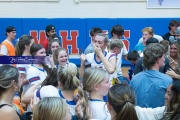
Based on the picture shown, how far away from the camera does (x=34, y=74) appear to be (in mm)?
4391

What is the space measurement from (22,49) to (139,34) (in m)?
6.27

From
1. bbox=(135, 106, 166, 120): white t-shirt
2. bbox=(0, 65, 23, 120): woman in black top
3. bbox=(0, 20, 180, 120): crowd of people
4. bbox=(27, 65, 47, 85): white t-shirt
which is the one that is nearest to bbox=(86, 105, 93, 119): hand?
bbox=(0, 20, 180, 120): crowd of people

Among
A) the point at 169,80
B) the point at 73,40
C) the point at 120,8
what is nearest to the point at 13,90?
the point at 169,80

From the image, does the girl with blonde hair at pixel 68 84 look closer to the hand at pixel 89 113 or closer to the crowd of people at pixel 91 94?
the crowd of people at pixel 91 94

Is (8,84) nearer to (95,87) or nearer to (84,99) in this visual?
(84,99)

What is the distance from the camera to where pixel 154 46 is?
3734 millimetres

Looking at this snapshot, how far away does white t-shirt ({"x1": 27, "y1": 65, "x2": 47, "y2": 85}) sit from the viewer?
4.38 m

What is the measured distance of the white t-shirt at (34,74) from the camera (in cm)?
438

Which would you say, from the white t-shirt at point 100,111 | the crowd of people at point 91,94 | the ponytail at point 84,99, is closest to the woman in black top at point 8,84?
the crowd of people at point 91,94

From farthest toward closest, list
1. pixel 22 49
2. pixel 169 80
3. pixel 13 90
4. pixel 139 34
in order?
pixel 139 34
pixel 22 49
pixel 169 80
pixel 13 90

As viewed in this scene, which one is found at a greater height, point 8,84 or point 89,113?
point 8,84

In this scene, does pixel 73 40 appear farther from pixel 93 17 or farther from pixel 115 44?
pixel 115 44

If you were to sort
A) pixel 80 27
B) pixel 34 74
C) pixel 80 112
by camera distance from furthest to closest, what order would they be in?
pixel 80 27 → pixel 34 74 → pixel 80 112

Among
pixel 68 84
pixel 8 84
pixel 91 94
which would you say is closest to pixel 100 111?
pixel 91 94
